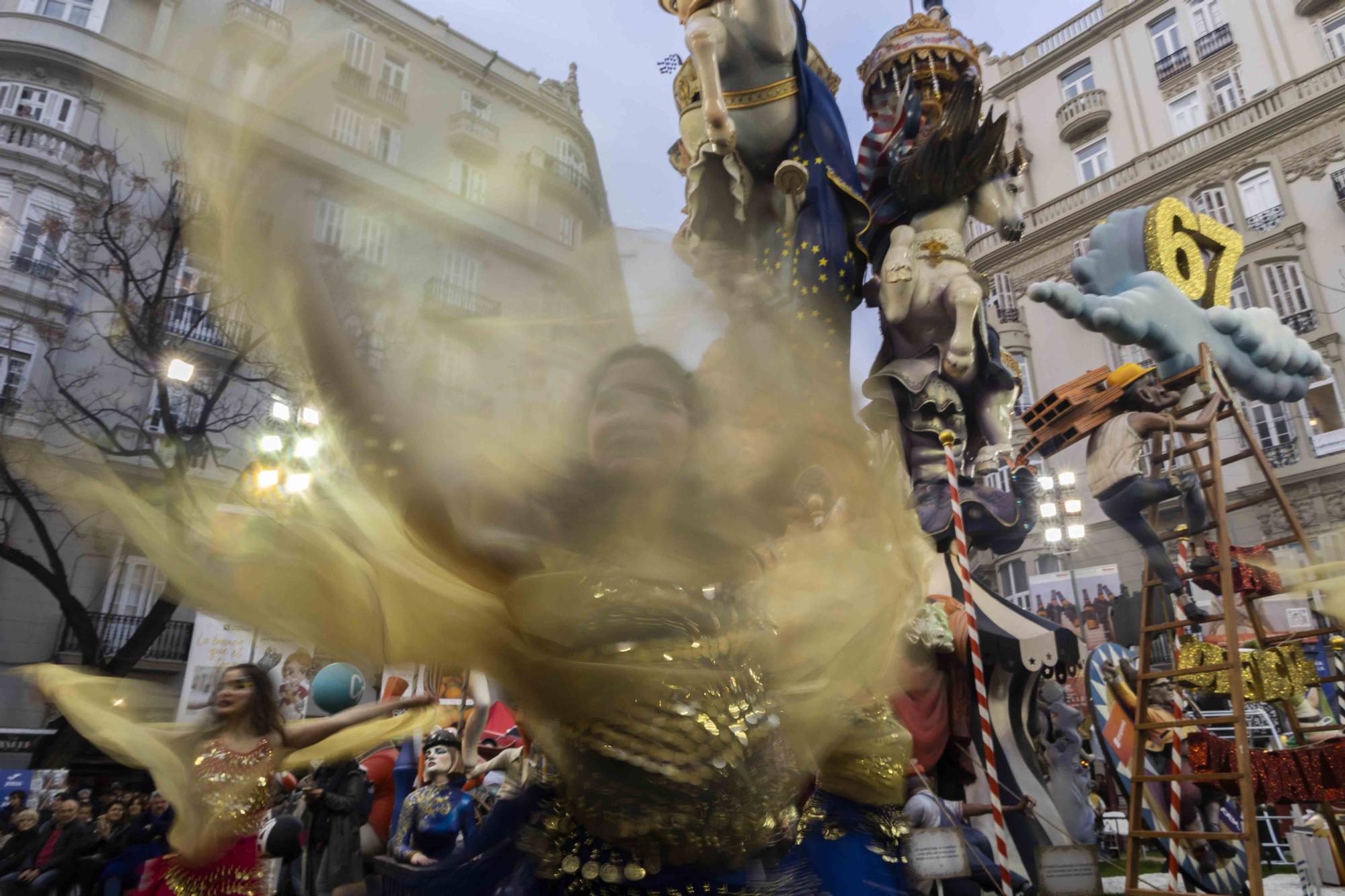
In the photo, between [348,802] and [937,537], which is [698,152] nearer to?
[937,537]

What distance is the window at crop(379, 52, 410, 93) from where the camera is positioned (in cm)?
107

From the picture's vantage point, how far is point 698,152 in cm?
450

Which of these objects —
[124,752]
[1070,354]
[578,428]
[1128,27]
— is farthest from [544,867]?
[1128,27]

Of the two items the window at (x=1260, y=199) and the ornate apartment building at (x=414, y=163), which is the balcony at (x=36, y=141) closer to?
the ornate apartment building at (x=414, y=163)

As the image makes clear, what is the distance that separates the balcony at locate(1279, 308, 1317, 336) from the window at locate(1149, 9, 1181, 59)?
8.64 m

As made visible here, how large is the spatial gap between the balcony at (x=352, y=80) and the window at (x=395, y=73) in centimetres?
3

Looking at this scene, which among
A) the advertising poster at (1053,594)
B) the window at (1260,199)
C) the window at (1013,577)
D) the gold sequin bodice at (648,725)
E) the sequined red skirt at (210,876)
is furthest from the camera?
the window at (1013,577)

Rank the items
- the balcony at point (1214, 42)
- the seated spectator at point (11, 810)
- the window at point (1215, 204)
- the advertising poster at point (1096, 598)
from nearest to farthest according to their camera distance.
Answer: the seated spectator at point (11, 810), the advertising poster at point (1096, 598), the window at point (1215, 204), the balcony at point (1214, 42)

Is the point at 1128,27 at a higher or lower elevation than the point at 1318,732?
higher

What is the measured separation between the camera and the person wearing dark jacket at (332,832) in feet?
15.0

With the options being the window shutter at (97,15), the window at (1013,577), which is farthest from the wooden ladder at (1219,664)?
the window at (1013,577)

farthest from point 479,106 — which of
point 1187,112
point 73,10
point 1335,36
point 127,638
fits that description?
point 1187,112

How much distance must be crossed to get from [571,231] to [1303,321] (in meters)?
20.7

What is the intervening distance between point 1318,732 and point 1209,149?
1853 cm
